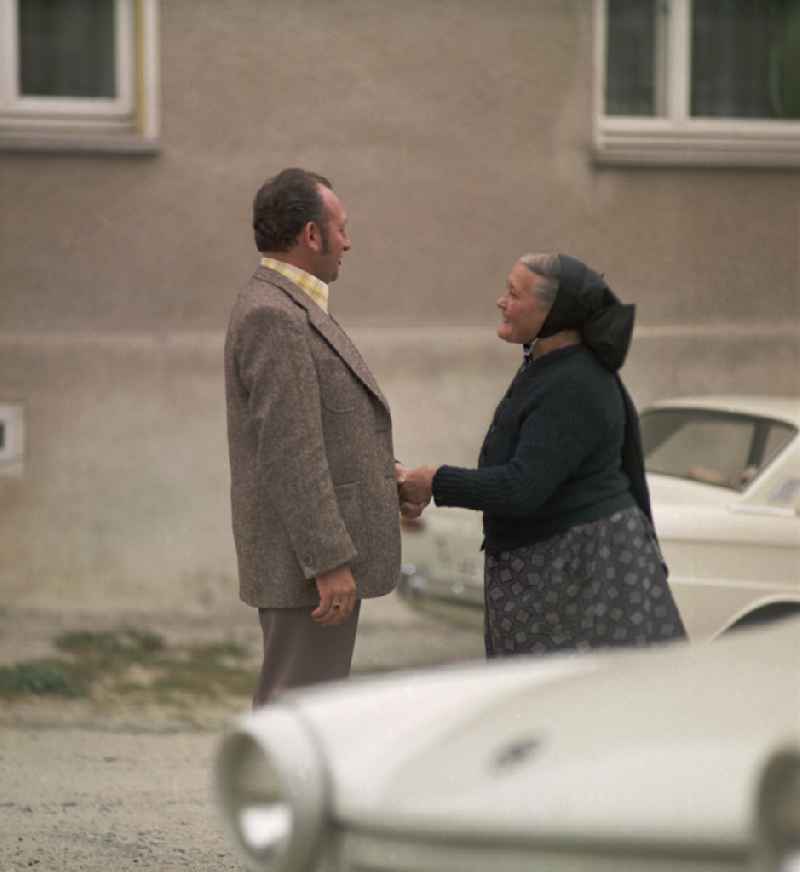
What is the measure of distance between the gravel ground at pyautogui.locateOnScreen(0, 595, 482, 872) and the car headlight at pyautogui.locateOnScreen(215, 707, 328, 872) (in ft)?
7.17

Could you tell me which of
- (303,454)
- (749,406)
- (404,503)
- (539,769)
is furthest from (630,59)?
(539,769)

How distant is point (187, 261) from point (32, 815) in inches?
180

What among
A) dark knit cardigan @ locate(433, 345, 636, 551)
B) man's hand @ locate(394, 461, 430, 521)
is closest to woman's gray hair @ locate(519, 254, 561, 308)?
dark knit cardigan @ locate(433, 345, 636, 551)

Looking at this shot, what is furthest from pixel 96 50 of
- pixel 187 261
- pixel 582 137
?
pixel 582 137

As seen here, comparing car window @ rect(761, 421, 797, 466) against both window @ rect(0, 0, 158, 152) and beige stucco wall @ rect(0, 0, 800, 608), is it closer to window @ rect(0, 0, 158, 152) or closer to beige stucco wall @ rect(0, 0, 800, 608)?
beige stucco wall @ rect(0, 0, 800, 608)

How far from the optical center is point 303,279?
165 inches

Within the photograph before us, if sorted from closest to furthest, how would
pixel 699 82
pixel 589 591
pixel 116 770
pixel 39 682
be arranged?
pixel 589 591 < pixel 116 770 < pixel 39 682 < pixel 699 82

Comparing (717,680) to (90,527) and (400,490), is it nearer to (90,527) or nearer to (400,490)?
(400,490)

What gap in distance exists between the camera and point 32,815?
18.0 ft

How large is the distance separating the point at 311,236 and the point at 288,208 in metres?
0.08

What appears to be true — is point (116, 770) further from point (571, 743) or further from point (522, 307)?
point (571, 743)

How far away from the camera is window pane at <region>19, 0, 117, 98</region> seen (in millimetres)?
9695

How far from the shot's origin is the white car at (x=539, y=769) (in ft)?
7.59

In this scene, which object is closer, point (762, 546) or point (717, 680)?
point (717, 680)
